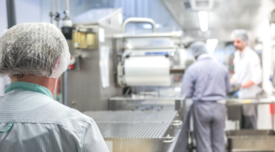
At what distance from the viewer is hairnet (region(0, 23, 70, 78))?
33.6 inches

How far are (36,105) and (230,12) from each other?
681 cm

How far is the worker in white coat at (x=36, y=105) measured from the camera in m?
0.81

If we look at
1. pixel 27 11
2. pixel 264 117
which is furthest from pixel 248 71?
pixel 27 11

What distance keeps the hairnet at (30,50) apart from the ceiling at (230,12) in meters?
3.51

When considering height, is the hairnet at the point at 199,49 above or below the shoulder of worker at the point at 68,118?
above

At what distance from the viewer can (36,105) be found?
845 mm

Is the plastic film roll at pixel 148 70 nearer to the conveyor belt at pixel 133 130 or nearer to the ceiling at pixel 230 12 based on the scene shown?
the conveyor belt at pixel 133 130

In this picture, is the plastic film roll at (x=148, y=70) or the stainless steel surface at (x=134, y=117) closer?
the stainless steel surface at (x=134, y=117)

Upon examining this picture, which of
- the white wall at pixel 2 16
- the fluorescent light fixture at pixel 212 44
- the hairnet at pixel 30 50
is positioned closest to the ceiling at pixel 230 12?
the fluorescent light fixture at pixel 212 44

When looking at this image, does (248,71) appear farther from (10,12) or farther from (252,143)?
(10,12)

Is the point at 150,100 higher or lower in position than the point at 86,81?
lower

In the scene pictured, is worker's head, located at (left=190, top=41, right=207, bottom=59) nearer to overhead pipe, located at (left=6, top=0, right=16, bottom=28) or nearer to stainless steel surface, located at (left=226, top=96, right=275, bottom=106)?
stainless steel surface, located at (left=226, top=96, right=275, bottom=106)

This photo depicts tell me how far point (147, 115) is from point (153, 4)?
12.4 ft

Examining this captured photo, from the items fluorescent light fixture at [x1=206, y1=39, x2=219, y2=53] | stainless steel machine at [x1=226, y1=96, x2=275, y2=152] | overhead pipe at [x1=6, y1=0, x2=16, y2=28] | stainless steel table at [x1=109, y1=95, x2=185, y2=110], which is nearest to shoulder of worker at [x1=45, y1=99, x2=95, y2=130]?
overhead pipe at [x1=6, y1=0, x2=16, y2=28]
